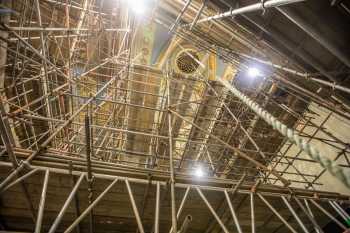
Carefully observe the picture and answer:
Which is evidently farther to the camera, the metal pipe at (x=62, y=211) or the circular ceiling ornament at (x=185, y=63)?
the circular ceiling ornament at (x=185, y=63)

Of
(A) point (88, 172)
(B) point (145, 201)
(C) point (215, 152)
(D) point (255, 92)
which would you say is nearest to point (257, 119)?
(D) point (255, 92)

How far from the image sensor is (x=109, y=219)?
495 cm

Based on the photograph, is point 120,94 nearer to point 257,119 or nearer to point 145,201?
point 257,119

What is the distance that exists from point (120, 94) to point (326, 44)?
8.49m

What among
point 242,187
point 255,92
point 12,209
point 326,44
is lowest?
point 12,209

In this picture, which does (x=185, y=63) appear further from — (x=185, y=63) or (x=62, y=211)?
(x=62, y=211)

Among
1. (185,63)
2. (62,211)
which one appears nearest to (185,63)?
(185,63)

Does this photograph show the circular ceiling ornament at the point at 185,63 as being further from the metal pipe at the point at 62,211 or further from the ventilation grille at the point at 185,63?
the metal pipe at the point at 62,211

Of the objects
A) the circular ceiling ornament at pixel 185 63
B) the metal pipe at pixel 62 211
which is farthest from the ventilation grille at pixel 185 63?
the metal pipe at pixel 62 211

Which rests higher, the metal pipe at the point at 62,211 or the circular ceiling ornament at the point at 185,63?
the circular ceiling ornament at the point at 185,63

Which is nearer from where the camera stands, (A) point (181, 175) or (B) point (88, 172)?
(B) point (88, 172)

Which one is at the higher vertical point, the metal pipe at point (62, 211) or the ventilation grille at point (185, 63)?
the ventilation grille at point (185, 63)

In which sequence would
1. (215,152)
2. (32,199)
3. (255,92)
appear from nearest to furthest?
(32,199) → (255,92) → (215,152)

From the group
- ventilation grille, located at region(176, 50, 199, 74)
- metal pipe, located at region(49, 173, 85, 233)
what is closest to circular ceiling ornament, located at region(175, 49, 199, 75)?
ventilation grille, located at region(176, 50, 199, 74)
